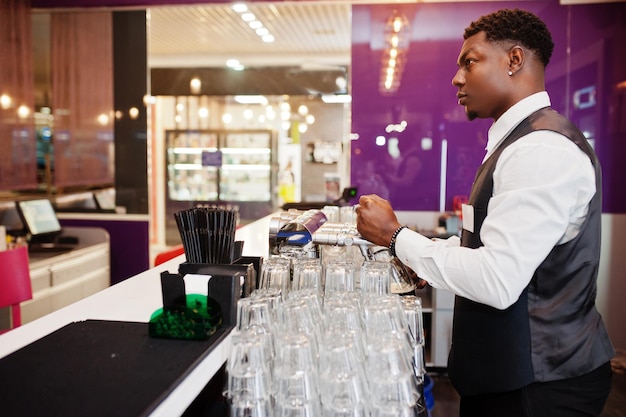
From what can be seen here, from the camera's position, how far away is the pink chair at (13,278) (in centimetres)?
261

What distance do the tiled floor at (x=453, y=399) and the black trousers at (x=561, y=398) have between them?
73.6 inches

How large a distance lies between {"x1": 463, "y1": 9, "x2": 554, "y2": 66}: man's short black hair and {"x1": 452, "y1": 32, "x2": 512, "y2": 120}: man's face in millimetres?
27

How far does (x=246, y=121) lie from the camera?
31.5ft

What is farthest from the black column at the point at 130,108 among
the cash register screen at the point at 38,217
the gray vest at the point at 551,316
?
the gray vest at the point at 551,316

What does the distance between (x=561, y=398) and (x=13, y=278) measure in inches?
97.4

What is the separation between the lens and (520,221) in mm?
1236

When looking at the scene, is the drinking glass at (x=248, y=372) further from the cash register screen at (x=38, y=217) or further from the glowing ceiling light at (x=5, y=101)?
the glowing ceiling light at (x=5, y=101)

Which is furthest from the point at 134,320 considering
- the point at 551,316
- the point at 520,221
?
the point at 551,316

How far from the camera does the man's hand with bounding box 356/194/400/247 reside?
1475mm

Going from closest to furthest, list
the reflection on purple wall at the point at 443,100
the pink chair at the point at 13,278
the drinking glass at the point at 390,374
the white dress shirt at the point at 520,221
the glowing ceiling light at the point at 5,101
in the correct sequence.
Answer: the drinking glass at the point at 390,374, the white dress shirt at the point at 520,221, the pink chair at the point at 13,278, the reflection on purple wall at the point at 443,100, the glowing ceiling light at the point at 5,101

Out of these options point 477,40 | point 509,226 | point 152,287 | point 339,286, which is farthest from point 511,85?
point 152,287

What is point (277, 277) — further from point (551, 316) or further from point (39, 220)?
point (39, 220)

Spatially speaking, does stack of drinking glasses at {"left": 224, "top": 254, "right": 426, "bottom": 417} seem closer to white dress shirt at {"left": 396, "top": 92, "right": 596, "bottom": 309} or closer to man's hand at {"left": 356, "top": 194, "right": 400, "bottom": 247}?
white dress shirt at {"left": 396, "top": 92, "right": 596, "bottom": 309}

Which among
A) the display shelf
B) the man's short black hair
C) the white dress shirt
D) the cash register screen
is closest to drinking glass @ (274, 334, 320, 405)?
the white dress shirt
